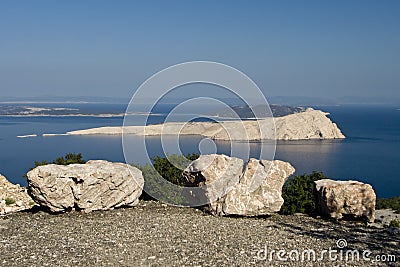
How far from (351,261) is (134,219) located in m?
5.20

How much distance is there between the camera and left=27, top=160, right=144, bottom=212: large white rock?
35.0ft

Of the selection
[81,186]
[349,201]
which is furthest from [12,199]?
[349,201]

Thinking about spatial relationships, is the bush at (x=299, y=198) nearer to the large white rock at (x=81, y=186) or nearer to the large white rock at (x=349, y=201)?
the large white rock at (x=349, y=201)

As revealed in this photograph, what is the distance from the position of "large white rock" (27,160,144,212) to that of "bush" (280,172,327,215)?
14.5ft

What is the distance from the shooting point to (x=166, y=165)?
1422cm

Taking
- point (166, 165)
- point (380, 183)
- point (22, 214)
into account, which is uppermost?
point (166, 165)

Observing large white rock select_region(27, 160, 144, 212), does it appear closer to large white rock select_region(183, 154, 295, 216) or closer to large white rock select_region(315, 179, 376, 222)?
large white rock select_region(183, 154, 295, 216)

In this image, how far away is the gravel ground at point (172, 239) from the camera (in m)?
7.59

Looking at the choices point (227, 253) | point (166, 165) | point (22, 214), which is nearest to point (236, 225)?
point (227, 253)

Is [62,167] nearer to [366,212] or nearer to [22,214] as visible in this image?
[22,214]

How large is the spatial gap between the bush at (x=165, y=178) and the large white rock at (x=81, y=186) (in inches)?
53.2

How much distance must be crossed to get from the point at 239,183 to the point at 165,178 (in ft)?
9.97

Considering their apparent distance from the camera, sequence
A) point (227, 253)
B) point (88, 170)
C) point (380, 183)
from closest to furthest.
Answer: point (227, 253) → point (88, 170) → point (380, 183)

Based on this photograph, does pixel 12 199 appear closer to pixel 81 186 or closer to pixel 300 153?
pixel 81 186
